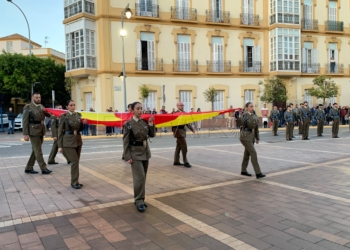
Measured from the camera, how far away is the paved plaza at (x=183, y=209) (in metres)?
4.44

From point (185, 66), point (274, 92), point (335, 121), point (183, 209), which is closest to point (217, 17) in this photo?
point (185, 66)

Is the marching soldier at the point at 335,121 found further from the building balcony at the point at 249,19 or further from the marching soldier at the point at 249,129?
the building balcony at the point at 249,19

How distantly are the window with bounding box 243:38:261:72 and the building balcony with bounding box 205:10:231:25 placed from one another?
9.47 feet

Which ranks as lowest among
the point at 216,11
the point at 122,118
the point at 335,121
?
the point at 335,121

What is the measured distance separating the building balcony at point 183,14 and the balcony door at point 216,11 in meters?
1.73

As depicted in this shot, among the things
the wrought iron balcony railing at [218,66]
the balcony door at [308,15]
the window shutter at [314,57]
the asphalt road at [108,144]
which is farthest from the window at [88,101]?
the window shutter at [314,57]

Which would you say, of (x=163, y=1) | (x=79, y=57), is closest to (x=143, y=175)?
(x=79, y=57)

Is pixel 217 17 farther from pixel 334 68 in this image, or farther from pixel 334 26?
pixel 334 68

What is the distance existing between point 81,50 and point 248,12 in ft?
51.6

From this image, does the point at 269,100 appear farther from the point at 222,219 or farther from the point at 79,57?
the point at 222,219

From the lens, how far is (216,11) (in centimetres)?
2919

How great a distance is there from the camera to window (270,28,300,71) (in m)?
30.4

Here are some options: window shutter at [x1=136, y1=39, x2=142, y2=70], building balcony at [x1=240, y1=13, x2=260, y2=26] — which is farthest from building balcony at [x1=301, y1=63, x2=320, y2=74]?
window shutter at [x1=136, y1=39, x2=142, y2=70]

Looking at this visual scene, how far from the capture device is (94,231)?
480 cm
